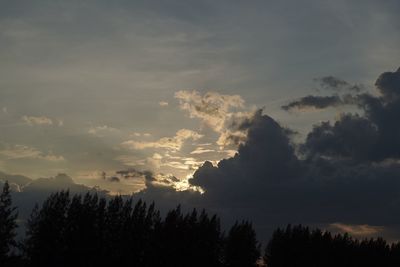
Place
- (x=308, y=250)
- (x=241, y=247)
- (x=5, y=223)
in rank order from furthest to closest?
1. (x=308, y=250)
2. (x=241, y=247)
3. (x=5, y=223)

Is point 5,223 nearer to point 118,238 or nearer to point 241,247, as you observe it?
point 118,238

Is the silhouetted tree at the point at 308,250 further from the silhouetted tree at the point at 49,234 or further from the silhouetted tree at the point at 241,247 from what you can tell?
the silhouetted tree at the point at 49,234

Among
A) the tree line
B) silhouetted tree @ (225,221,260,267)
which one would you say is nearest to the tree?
the tree line

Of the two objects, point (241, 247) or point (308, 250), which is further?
point (308, 250)

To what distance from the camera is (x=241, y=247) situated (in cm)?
14375

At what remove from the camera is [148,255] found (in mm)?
109688

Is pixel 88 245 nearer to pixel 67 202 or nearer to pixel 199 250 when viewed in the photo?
pixel 67 202

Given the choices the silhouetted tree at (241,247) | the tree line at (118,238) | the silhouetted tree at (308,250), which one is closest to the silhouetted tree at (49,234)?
the tree line at (118,238)

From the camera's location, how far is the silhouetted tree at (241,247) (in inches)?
5576

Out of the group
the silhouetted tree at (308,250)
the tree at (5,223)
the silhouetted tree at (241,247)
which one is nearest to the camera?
the tree at (5,223)

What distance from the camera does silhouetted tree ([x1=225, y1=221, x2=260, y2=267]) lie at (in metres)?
142

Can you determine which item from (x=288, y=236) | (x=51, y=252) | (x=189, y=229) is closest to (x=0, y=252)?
(x=51, y=252)

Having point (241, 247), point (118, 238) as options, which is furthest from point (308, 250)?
point (118, 238)

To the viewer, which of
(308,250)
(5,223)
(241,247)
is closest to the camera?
(5,223)
